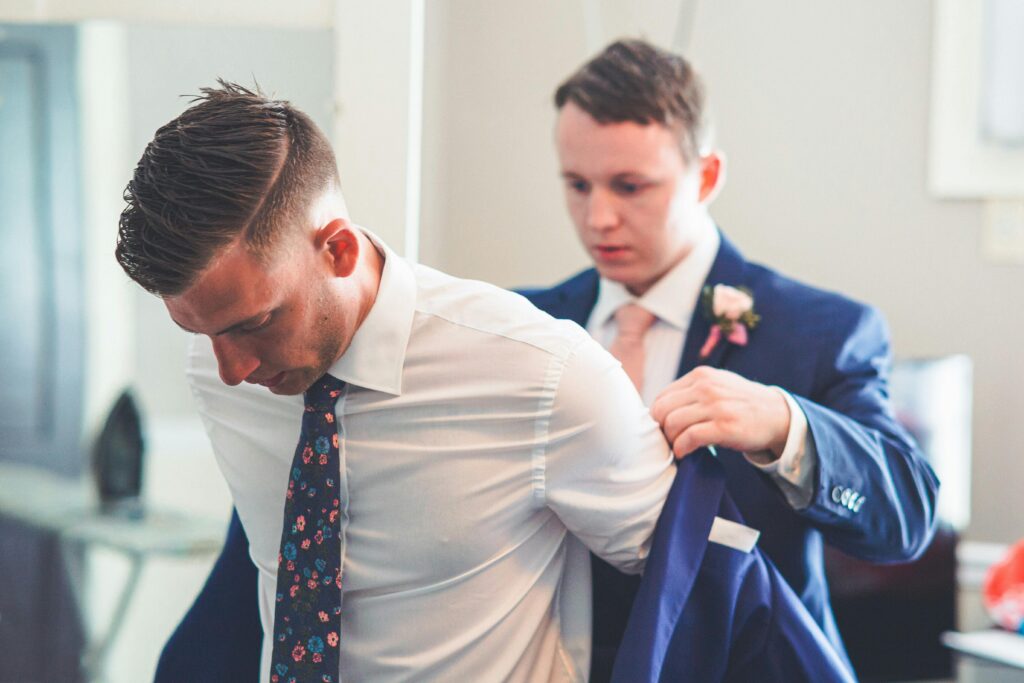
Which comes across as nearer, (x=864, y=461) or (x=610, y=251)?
(x=864, y=461)

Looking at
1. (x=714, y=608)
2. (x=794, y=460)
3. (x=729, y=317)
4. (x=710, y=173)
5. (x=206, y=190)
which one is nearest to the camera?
(x=206, y=190)

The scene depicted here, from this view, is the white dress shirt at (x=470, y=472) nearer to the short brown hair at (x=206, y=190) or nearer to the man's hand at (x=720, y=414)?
the man's hand at (x=720, y=414)

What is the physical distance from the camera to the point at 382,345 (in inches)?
48.6

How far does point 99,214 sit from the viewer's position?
202 centimetres

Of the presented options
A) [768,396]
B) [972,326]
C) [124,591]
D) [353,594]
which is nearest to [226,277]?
[353,594]

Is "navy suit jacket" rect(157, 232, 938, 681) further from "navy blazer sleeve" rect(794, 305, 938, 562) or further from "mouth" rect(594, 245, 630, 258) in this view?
"mouth" rect(594, 245, 630, 258)

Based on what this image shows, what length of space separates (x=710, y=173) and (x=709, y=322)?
34 centimetres

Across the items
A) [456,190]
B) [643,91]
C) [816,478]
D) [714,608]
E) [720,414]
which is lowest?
[714,608]

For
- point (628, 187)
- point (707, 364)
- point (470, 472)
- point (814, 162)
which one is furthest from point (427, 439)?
point (814, 162)

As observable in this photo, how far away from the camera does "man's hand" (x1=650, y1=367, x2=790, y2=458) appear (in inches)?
51.1

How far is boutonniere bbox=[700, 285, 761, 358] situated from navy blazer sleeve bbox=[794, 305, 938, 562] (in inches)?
4.9

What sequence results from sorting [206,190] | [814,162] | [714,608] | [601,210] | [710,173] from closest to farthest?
[206,190], [714,608], [601,210], [710,173], [814,162]

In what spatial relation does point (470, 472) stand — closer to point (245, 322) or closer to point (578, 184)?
point (245, 322)

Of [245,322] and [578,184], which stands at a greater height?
[578,184]
